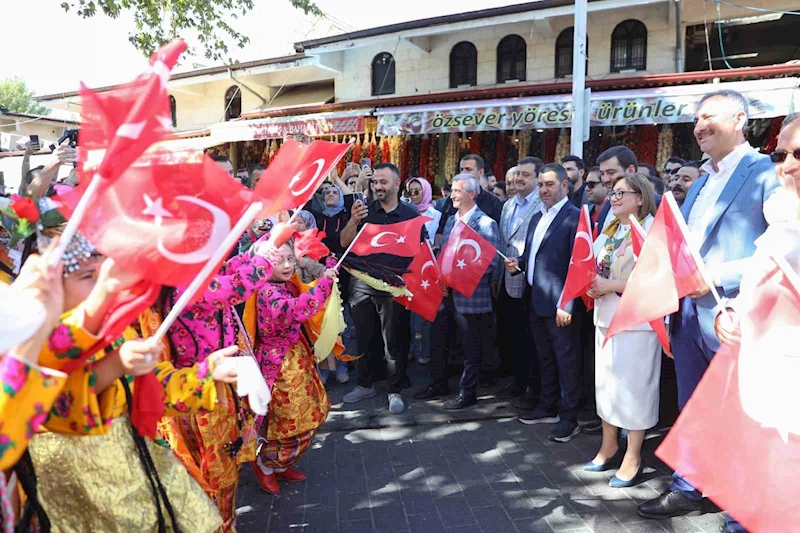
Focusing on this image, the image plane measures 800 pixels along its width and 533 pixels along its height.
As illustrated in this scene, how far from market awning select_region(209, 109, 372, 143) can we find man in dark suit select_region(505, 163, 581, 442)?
8.67 meters

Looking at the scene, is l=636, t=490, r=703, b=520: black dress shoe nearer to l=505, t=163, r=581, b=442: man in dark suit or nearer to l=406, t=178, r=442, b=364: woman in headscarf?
l=505, t=163, r=581, b=442: man in dark suit

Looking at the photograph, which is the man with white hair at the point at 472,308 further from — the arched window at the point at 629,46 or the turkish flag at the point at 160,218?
the arched window at the point at 629,46

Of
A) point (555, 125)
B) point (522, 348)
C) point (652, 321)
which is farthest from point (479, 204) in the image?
point (555, 125)

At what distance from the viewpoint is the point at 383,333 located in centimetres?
562

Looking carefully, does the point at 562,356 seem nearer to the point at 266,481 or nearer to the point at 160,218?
the point at 266,481

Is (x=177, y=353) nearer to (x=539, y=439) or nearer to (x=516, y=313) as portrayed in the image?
(x=539, y=439)

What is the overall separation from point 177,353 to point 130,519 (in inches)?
38.4

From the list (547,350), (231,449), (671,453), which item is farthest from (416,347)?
(671,453)

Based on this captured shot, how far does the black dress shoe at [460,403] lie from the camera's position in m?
5.19

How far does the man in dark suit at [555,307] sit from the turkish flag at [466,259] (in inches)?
15.8

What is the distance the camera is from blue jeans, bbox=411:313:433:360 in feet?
22.6

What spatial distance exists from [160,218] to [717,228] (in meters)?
2.85

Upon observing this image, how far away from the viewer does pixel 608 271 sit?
3863 millimetres

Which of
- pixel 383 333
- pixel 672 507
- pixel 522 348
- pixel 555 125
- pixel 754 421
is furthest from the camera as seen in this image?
pixel 555 125
